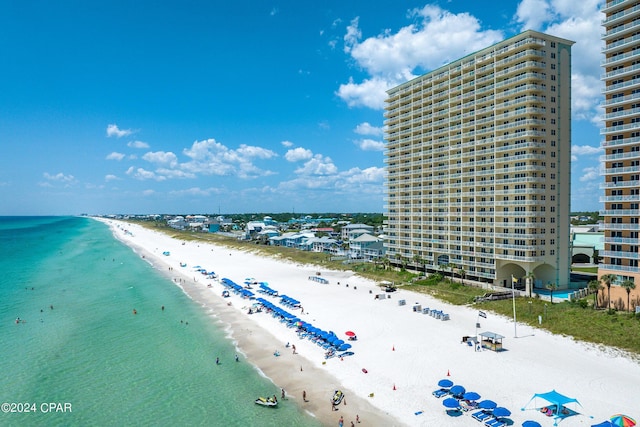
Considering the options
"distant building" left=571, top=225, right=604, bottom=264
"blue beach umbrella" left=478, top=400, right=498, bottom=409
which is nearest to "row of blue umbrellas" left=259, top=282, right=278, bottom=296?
"blue beach umbrella" left=478, top=400, right=498, bottom=409

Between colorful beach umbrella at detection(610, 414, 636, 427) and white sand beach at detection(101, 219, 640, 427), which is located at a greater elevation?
colorful beach umbrella at detection(610, 414, 636, 427)

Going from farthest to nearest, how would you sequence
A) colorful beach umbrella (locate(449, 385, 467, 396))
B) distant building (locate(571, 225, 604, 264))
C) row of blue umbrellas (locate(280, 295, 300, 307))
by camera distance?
distant building (locate(571, 225, 604, 264)) < row of blue umbrellas (locate(280, 295, 300, 307)) < colorful beach umbrella (locate(449, 385, 467, 396))

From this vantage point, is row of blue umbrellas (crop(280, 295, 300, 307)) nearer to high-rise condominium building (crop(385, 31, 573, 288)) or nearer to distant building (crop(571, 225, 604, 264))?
high-rise condominium building (crop(385, 31, 573, 288))

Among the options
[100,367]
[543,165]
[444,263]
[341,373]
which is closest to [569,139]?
[543,165]

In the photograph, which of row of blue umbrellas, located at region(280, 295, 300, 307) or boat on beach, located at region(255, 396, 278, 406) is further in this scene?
row of blue umbrellas, located at region(280, 295, 300, 307)

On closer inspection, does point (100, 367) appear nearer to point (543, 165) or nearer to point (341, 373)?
point (341, 373)

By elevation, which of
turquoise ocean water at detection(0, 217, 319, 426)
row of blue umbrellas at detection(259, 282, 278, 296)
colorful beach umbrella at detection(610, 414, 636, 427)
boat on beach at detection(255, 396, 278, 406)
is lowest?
turquoise ocean water at detection(0, 217, 319, 426)

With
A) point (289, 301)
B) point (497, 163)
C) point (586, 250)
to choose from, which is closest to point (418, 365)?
point (289, 301)
